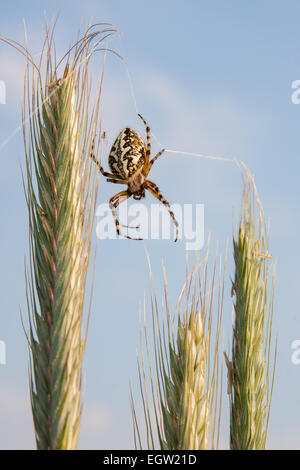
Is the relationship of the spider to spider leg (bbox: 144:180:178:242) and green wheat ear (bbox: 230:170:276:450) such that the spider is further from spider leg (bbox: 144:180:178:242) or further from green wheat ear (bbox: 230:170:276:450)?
green wheat ear (bbox: 230:170:276:450)

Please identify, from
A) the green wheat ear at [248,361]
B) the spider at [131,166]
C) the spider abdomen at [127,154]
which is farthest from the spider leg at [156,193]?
the green wheat ear at [248,361]

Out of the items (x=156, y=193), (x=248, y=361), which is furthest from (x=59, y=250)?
(x=156, y=193)

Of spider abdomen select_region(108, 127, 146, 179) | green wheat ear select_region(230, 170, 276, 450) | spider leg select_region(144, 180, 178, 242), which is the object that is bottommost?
green wheat ear select_region(230, 170, 276, 450)

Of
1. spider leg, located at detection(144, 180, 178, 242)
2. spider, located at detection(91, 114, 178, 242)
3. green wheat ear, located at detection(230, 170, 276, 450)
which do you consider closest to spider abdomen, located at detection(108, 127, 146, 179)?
spider, located at detection(91, 114, 178, 242)

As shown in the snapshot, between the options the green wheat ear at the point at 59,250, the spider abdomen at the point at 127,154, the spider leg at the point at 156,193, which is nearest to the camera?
the green wheat ear at the point at 59,250

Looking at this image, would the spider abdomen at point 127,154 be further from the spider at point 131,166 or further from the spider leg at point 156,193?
the spider leg at point 156,193

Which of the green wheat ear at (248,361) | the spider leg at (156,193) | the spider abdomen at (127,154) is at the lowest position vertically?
the green wheat ear at (248,361)

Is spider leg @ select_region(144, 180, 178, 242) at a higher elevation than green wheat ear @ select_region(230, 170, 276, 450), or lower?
higher

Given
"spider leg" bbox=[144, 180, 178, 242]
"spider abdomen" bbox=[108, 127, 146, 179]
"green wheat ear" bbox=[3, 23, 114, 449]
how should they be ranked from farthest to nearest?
1. "spider leg" bbox=[144, 180, 178, 242]
2. "spider abdomen" bbox=[108, 127, 146, 179]
3. "green wheat ear" bbox=[3, 23, 114, 449]
